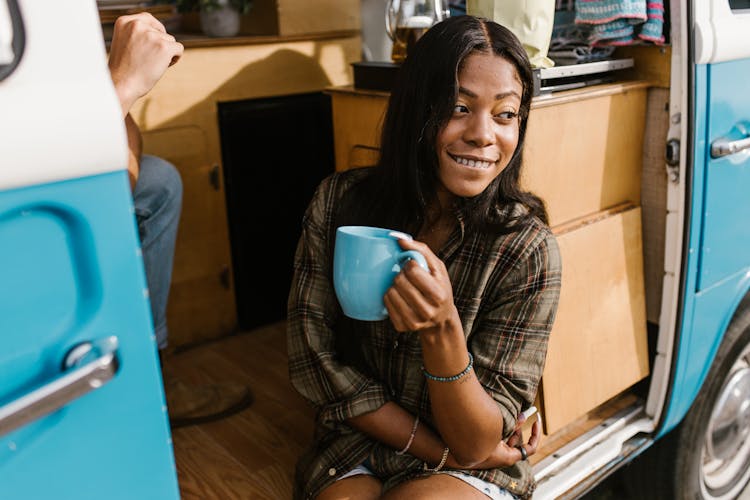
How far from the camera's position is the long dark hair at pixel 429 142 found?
1.35 m

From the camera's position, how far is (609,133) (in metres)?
1.92

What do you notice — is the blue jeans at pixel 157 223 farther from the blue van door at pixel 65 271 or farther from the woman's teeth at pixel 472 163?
the blue van door at pixel 65 271

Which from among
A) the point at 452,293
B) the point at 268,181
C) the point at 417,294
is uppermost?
the point at 417,294

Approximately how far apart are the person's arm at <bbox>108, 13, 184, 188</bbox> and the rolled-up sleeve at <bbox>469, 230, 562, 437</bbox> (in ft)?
2.36

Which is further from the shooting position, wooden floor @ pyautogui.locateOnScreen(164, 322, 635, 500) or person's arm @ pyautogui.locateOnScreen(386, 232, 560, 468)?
wooden floor @ pyautogui.locateOnScreen(164, 322, 635, 500)

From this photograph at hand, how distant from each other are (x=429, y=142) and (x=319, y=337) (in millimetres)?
430

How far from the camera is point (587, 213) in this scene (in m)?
1.92

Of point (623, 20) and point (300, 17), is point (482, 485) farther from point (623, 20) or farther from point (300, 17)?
point (300, 17)

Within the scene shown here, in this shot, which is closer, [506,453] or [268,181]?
[506,453]

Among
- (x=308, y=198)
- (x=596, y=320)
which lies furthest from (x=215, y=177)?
(x=596, y=320)

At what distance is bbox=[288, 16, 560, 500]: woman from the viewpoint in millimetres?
1350

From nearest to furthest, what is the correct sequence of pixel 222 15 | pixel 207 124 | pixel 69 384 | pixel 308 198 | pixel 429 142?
pixel 69 384, pixel 429 142, pixel 207 124, pixel 222 15, pixel 308 198

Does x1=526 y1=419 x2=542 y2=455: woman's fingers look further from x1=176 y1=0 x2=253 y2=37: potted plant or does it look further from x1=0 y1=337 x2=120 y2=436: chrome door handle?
x1=176 y1=0 x2=253 y2=37: potted plant


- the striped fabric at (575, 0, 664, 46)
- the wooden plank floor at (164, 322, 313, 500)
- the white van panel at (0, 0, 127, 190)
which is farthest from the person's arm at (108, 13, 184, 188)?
the striped fabric at (575, 0, 664, 46)
